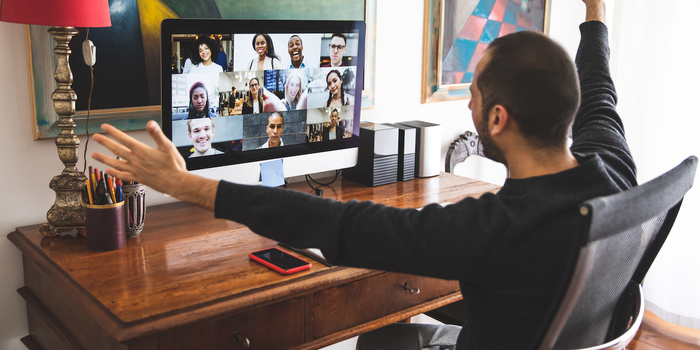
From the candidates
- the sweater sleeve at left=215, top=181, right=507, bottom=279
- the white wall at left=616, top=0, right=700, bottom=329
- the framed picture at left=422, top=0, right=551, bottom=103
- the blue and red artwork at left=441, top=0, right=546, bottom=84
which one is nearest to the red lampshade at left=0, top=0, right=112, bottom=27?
the sweater sleeve at left=215, top=181, right=507, bottom=279

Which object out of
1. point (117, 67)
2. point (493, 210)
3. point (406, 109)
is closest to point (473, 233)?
point (493, 210)

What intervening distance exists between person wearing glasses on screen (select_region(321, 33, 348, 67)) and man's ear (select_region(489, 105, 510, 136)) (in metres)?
0.79

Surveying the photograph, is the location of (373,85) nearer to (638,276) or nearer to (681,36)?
(638,276)

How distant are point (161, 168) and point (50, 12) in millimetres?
535

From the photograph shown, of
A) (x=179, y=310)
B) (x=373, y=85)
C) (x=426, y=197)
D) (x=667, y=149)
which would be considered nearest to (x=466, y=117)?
(x=373, y=85)

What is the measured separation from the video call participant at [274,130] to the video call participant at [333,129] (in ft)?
0.58

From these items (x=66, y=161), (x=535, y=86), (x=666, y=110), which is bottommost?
(x=66, y=161)

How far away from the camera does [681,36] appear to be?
2.69 meters

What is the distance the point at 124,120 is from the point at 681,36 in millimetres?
2523

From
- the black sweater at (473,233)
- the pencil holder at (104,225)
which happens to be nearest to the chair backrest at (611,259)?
the black sweater at (473,233)

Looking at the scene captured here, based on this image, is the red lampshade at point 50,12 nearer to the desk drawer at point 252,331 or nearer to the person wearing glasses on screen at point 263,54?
the person wearing glasses on screen at point 263,54

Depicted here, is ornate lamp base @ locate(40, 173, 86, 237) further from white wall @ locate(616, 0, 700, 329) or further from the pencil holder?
white wall @ locate(616, 0, 700, 329)

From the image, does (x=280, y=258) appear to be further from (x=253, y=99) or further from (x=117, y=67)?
(x=117, y=67)

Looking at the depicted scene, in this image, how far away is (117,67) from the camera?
1.57 metres
